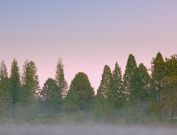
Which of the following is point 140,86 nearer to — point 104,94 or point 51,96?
point 104,94

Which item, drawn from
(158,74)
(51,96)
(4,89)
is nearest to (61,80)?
(51,96)

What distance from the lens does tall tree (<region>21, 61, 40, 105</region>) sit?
272 feet

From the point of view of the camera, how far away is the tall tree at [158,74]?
5759cm

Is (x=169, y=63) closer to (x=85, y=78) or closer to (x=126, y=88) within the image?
(x=126, y=88)

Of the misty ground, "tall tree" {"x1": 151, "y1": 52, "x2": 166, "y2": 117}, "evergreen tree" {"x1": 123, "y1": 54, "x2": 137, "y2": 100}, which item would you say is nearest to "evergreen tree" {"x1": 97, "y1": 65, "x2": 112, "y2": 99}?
"evergreen tree" {"x1": 123, "y1": 54, "x2": 137, "y2": 100}

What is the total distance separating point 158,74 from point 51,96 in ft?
103

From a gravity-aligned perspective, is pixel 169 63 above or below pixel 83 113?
above

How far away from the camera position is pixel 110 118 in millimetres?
65312

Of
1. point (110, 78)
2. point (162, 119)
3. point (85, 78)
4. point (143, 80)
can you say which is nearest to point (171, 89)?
point (162, 119)

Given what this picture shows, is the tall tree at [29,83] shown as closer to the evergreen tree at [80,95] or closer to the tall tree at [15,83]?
the tall tree at [15,83]

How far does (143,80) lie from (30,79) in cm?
2624

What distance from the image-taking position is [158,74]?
190ft

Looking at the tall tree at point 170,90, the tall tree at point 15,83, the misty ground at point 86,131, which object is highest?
the tall tree at point 15,83

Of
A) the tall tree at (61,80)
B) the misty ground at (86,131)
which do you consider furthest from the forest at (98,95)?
the misty ground at (86,131)
